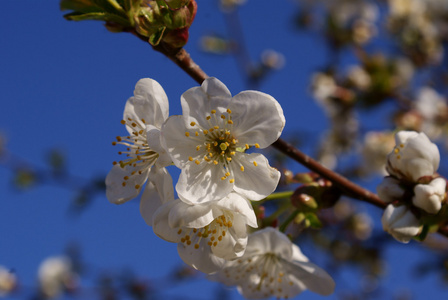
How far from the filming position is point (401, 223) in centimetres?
124

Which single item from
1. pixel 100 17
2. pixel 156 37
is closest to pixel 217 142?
pixel 156 37

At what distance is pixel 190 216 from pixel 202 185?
0.32 feet

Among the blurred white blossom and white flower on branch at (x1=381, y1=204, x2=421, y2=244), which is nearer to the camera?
white flower on branch at (x1=381, y1=204, x2=421, y2=244)

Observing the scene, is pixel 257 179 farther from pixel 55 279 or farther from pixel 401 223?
pixel 55 279

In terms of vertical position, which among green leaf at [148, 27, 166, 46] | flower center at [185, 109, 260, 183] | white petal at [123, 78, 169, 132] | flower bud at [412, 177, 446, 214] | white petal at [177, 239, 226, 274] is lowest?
white petal at [177, 239, 226, 274]

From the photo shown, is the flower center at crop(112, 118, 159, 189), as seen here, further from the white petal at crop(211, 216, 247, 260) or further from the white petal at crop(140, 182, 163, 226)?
the white petal at crop(211, 216, 247, 260)

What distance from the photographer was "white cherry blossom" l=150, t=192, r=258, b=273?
1.08 metres

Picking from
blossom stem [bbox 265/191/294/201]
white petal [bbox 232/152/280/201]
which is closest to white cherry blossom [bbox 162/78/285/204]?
white petal [bbox 232/152/280/201]

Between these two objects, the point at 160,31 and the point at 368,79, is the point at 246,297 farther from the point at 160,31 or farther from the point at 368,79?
the point at 368,79

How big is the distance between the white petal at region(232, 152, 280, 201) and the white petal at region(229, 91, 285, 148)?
0.19 ft

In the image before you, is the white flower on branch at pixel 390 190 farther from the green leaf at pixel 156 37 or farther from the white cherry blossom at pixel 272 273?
the green leaf at pixel 156 37

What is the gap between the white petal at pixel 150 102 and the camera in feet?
3.94

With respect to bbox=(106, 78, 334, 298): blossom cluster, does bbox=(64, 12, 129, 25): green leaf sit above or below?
above

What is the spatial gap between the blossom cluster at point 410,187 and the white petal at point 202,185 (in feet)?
1.67
